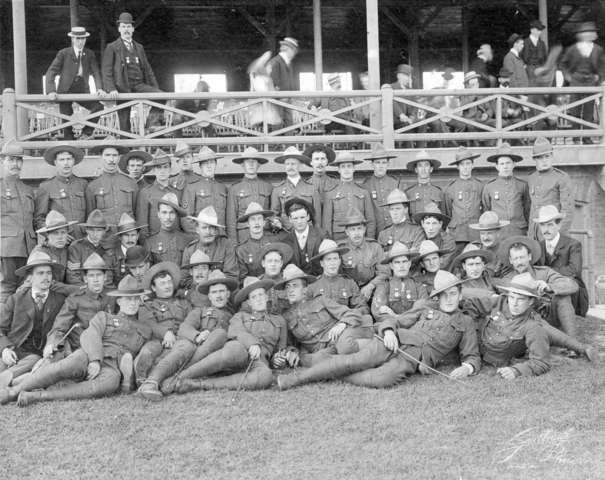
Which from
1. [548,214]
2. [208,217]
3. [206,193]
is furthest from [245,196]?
[548,214]

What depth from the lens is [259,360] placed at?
7395 millimetres

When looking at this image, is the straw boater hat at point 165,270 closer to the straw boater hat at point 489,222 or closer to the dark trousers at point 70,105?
the straw boater hat at point 489,222

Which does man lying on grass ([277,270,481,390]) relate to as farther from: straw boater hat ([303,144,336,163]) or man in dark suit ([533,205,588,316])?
straw boater hat ([303,144,336,163])

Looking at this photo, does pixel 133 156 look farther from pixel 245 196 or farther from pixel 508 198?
pixel 508 198

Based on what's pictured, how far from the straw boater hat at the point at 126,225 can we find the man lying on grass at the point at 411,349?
2.51 m

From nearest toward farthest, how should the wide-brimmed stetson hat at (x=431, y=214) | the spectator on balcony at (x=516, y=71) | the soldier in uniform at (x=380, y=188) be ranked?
the wide-brimmed stetson hat at (x=431, y=214)
the soldier in uniform at (x=380, y=188)
the spectator on balcony at (x=516, y=71)

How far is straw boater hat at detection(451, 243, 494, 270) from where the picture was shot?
8.12 metres

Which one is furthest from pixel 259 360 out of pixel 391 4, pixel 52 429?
pixel 391 4

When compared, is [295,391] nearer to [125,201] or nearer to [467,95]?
[125,201]

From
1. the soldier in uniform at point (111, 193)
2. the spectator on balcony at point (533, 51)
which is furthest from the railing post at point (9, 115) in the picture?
the spectator on balcony at point (533, 51)

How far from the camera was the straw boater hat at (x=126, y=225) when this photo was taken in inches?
339

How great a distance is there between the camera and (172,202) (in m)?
8.74

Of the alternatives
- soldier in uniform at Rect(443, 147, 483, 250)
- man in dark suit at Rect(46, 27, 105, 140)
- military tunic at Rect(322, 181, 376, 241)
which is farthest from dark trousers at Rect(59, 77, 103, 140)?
soldier in uniform at Rect(443, 147, 483, 250)

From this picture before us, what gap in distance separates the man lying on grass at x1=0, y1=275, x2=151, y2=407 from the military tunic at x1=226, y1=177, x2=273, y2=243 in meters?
2.07
